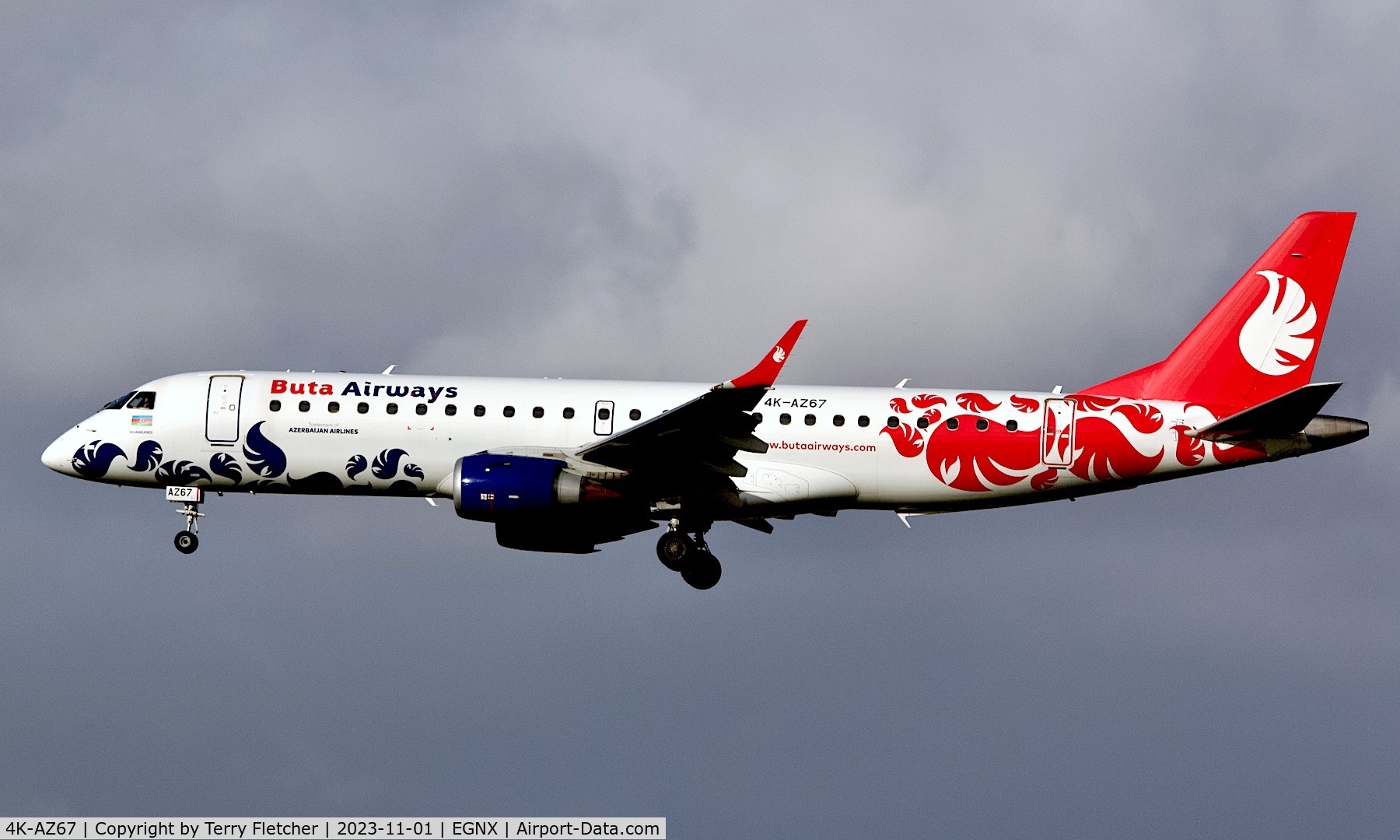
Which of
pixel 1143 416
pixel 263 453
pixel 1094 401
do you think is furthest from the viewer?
pixel 1094 401

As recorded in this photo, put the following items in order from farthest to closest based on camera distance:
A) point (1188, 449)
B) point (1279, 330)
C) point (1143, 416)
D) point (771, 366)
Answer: point (1279, 330) → point (1143, 416) → point (1188, 449) → point (771, 366)

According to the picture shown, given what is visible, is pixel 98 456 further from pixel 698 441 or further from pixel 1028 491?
pixel 1028 491

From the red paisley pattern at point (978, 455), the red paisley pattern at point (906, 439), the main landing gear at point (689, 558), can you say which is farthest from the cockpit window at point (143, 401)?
the red paisley pattern at point (978, 455)

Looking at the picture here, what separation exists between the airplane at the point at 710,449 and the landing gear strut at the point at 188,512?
0.14 feet

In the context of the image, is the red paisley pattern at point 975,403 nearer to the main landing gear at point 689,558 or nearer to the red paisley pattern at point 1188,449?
the red paisley pattern at point 1188,449

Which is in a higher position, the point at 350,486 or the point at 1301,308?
the point at 1301,308

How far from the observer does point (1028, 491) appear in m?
41.6

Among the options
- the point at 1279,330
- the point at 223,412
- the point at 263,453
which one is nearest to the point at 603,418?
the point at 263,453

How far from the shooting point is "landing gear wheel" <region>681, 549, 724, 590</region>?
4200 centimetres

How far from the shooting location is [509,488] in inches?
1537

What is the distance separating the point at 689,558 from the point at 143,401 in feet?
44.2

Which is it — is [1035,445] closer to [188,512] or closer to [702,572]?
[702,572]

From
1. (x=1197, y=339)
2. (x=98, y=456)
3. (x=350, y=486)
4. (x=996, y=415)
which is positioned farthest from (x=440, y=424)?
(x=1197, y=339)

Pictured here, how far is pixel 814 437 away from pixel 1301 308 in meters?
12.4
